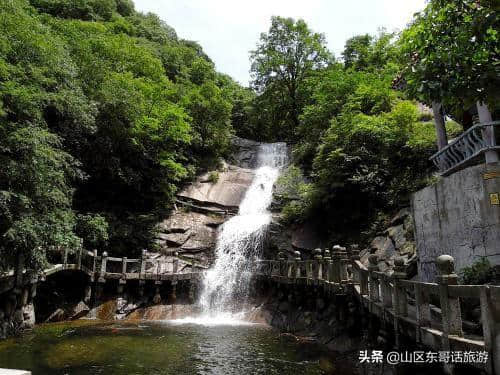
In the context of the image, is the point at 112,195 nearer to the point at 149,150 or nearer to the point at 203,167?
the point at 149,150

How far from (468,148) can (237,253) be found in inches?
527

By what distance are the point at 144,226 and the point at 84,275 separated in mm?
4635

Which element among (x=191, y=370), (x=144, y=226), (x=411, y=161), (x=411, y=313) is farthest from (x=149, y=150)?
(x=411, y=313)

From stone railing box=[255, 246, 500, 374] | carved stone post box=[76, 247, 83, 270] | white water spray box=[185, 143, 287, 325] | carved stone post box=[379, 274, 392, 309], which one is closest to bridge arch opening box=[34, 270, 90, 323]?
carved stone post box=[76, 247, 83, 270]

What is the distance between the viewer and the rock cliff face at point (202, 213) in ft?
69.7

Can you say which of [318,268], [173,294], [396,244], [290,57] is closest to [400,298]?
[318,268]

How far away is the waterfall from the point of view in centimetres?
1705

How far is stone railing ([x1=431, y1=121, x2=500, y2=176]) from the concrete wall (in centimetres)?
51

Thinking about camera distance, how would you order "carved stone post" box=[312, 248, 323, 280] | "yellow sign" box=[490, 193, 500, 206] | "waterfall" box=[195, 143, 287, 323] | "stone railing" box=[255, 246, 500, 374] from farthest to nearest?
"waterfall" box=[195, 143, 287, 323]
"carved stone post" box=[312, 248, 323, 280]
"yellow sign" box=[490, 193, 500, 206]
"stone railing" box=[255, 246, 500, 374]

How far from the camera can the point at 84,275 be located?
1750cm

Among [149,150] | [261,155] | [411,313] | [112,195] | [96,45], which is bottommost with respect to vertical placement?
[411,313]

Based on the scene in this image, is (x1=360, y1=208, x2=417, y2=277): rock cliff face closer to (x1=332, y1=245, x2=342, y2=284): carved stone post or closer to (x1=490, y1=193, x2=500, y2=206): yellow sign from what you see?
(x1=332, y1=245, x2=342, y2=284): carved stone post

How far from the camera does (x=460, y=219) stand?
8.71 m

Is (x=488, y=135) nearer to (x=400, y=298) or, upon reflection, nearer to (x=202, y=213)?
(x=400, y=298)
